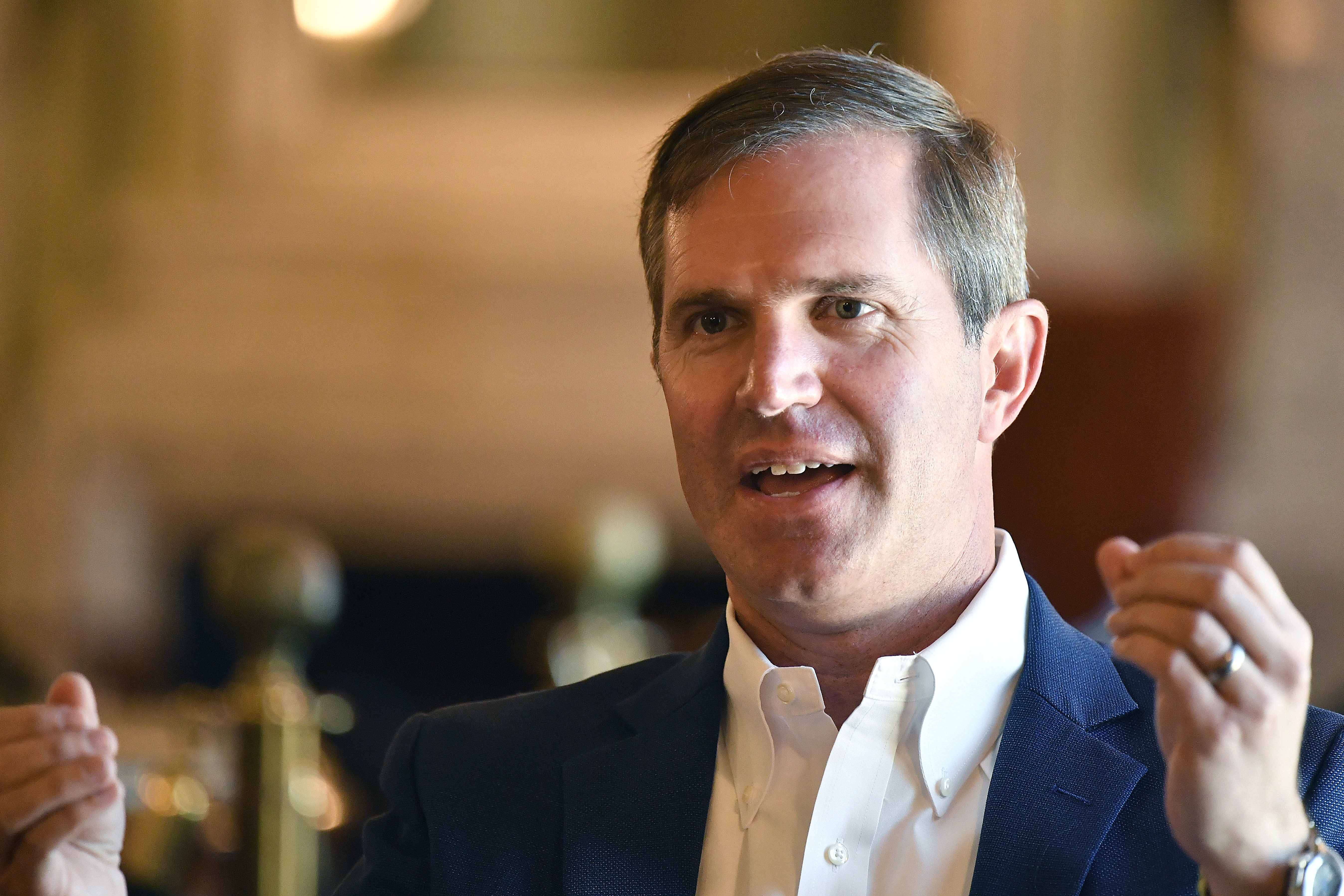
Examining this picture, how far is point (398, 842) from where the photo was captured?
171 cm

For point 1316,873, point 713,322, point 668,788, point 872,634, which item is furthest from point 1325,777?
point 713,322

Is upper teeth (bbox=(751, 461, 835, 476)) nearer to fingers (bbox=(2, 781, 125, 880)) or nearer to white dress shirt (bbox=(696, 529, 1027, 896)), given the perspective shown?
white dress shirt (bbox=(696, 529, 1027, 896))

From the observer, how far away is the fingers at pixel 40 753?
4.84 feet

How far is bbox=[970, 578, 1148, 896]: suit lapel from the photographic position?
54.8 inches

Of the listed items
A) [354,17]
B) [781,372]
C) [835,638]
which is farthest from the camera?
[354,17]

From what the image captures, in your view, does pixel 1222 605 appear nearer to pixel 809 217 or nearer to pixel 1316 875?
pixel 1316 875

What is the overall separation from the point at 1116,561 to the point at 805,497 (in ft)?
1.31

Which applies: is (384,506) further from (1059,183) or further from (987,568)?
(987,568)

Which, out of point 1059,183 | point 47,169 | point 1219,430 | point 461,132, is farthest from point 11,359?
point 1219,430

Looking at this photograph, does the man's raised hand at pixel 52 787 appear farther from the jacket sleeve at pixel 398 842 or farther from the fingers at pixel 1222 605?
the fingers at pixel 1222 605

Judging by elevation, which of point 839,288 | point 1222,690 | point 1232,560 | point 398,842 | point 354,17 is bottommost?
point 398,842

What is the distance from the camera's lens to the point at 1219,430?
4441mm

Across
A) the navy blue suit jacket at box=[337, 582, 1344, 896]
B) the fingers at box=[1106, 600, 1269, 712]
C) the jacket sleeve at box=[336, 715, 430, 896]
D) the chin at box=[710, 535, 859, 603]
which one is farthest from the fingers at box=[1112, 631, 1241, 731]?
the jacket sleeve at box=[336, 715, 430, 896]

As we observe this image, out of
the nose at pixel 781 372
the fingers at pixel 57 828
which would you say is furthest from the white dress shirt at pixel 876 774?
the fingers at pixel 57 828
